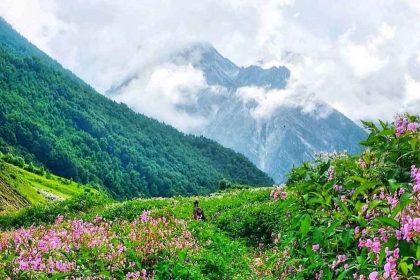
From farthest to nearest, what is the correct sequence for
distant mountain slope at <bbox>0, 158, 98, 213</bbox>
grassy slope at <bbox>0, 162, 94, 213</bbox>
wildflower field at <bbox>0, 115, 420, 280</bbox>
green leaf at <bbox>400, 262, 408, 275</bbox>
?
grassy slope at <bbox>0, 162, 94, 213</bbox>, distant mountain slope at <bbox>0, 158, 98, 213</bbox>, wildflower field at <bbox>0, 115, 420, 280</bbox>, green leaf at <bbox>400, 262, 408, 275</bbox>

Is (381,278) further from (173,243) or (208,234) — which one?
(208,234)

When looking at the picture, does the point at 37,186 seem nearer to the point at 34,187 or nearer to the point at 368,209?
the point at 34,187

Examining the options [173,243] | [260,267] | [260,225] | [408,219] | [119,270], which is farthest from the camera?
[260,225]

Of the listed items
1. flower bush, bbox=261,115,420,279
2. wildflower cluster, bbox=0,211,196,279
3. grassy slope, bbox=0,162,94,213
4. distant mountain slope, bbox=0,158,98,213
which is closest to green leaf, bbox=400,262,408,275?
flower bush, bbox=261,115,420,279

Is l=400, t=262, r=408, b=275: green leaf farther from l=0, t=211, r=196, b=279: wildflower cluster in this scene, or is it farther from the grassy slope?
the grassy slope

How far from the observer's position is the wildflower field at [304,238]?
17.2 ft

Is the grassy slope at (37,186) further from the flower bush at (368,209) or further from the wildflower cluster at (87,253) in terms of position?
the flower bush at (368,209)

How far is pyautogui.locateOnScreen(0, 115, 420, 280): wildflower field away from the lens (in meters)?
5.24

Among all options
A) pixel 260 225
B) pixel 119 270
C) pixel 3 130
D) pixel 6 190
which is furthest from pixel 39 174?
pixel 119 270

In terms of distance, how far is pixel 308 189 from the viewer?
23.8 ft

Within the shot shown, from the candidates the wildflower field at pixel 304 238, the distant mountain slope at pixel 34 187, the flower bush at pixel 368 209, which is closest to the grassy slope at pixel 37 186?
the distant mountain slope at pixel 34 187

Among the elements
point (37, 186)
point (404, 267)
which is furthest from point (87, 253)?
point (37, 186)

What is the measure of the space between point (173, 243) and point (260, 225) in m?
10.1

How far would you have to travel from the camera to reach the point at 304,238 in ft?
23.4
